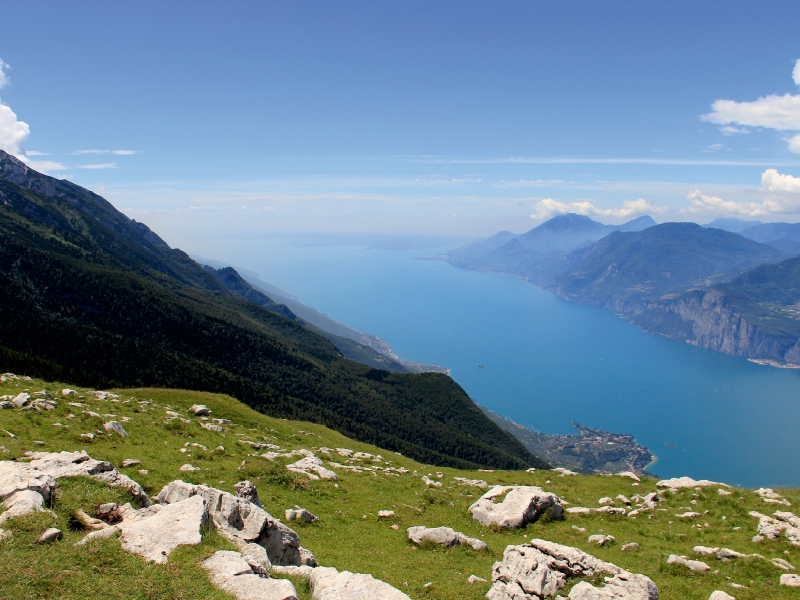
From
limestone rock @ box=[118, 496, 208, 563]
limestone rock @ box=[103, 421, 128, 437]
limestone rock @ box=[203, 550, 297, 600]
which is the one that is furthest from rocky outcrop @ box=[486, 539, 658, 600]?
limestone rock @ box=[103, 421, 128, 437]

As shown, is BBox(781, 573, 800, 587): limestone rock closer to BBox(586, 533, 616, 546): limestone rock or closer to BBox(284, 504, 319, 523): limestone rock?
BBox(586, 533, 616, 546): limestone rock

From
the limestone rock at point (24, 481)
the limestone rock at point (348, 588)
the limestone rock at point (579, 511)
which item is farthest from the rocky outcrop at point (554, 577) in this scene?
the limestone rock at point (24, 481)

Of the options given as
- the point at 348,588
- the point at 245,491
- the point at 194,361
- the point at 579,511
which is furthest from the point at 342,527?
the point at 194,361

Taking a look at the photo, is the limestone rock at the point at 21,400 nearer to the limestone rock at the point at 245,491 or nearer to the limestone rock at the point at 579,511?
the limestone rock at the point at 245,491

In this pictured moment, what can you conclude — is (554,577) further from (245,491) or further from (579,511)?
(245,491)

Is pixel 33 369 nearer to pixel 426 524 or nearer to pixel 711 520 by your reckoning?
pixel 426 524

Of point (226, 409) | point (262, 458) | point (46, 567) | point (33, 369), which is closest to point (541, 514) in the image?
point (262, 458)
